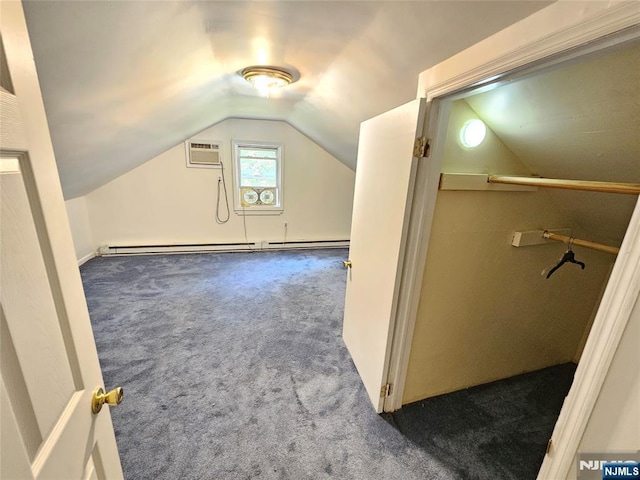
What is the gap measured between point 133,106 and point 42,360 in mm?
1959

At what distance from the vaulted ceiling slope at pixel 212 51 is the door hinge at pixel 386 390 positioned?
168 cm

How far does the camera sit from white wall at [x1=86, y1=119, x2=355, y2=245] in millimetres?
4035

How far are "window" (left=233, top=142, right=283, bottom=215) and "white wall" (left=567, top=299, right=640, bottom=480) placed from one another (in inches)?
171

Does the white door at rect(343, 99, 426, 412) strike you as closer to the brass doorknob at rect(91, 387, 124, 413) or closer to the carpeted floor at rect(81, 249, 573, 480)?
the carpeted floor at rect(81, 249, 573, 480)

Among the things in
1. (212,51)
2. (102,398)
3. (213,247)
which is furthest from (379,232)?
(213,247)

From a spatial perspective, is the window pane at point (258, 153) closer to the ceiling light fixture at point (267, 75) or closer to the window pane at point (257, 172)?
the window pane at point (257, 172)

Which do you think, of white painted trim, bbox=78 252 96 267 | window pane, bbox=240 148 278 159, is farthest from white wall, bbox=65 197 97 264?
window pane, bbox=240 148 278 159

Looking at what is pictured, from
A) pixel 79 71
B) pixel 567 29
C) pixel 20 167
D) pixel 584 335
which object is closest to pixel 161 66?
pixel 79 71

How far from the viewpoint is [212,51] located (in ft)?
5.43

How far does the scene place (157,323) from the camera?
2523 millimetres

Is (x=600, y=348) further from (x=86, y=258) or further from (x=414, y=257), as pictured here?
(x=86, y=258)

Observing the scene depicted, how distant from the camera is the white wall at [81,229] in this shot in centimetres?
355

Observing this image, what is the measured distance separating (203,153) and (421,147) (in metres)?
3.76

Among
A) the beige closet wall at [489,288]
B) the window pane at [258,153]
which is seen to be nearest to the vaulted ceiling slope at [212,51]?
the beige closet wall at [489,288]
